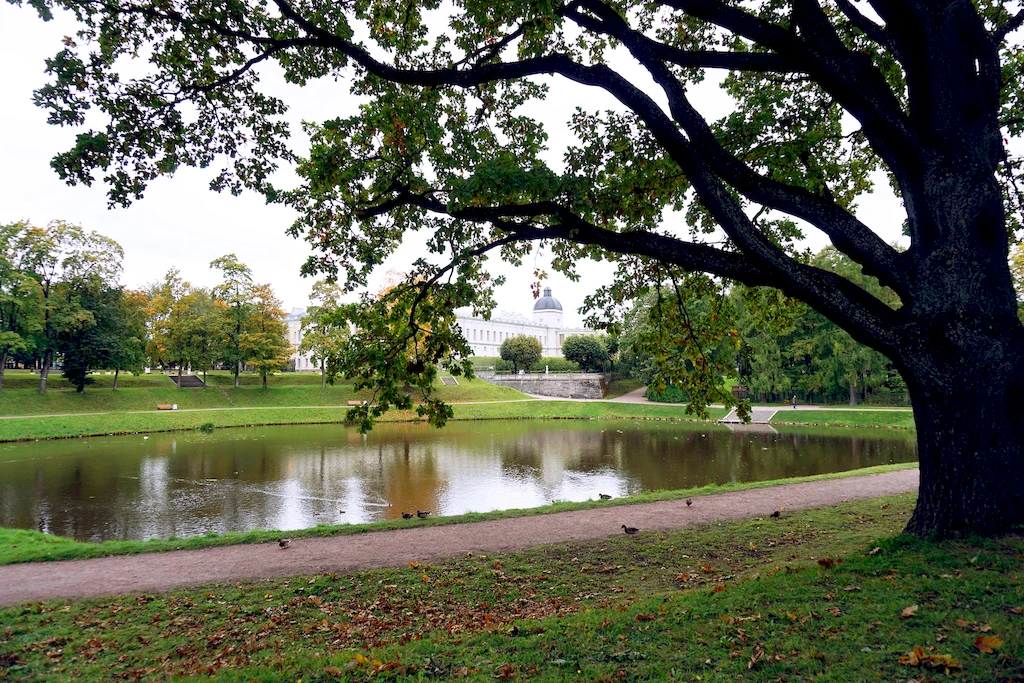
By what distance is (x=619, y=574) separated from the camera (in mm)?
6977

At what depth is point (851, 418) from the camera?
3391 centimetres

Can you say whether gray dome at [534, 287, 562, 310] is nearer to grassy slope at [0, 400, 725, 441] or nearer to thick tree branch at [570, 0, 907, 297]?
grassy slope at [0, 400, 725, 441]

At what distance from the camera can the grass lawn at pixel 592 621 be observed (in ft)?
12.8

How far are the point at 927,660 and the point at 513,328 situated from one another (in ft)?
340

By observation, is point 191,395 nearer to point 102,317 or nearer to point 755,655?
point 102,317

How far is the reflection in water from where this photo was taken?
530 inches

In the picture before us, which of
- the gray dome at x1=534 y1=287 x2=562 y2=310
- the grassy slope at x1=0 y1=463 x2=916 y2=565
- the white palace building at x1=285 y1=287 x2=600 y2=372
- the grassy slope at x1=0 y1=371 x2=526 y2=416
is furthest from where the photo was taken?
the gray dome at x1=534 y1=287 x2=562 y2=310

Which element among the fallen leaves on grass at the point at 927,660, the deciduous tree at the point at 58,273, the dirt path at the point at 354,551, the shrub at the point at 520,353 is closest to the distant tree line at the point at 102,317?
the deciduous tree at the point at 58,273

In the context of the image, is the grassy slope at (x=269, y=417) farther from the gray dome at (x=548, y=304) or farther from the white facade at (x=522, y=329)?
the gray dome at (x=548, y=304)

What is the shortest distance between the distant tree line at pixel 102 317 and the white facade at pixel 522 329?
46.6m

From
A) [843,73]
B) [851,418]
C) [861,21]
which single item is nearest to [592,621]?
[843,73]

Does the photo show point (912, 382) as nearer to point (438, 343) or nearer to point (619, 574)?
point (619, 574)

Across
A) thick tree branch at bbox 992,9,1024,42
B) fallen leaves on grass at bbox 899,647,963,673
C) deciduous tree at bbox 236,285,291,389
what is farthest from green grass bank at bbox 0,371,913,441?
fallen leaves on grass at bbox 899,647,963,673

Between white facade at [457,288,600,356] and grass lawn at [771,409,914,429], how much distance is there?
5909 cm
